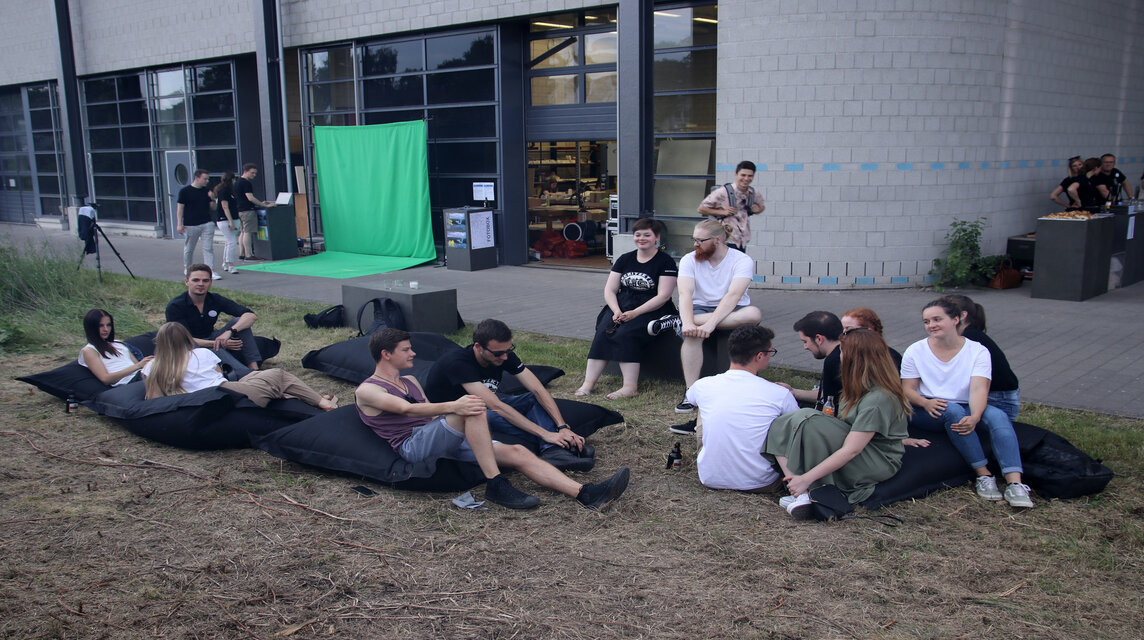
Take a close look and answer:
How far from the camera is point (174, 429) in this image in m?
6.04

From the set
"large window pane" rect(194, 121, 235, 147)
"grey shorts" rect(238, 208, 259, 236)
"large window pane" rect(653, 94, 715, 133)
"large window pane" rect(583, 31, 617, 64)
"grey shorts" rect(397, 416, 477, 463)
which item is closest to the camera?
"grey shorts" rect(397, 416, 477, 463)

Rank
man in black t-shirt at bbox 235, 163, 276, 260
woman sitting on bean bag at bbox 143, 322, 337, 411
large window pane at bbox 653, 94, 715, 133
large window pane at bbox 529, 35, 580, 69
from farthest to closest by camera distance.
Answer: man in black t-shirt at bbox 235, 163, 276, 260
large window pane at bbox 529, 35, 580, 69
large window pane at bbox 653, 94, 715, 133
woman sitting on bean bag at bbox 143, 322, 337, 411

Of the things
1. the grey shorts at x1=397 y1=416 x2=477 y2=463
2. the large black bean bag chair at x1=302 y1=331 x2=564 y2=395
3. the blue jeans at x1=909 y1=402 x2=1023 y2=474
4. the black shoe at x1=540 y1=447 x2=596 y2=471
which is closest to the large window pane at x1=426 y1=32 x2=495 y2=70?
the large black bean bag chair at x1=302 y1=331 x2=564 y2=395

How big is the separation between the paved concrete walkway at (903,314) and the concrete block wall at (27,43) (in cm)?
1098

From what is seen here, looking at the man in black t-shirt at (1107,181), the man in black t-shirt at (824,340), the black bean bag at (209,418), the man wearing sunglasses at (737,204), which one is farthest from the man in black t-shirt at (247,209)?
the man in black t-shirt at (1107,181)

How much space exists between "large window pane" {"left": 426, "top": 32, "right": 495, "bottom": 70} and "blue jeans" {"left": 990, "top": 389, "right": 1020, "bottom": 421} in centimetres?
1154

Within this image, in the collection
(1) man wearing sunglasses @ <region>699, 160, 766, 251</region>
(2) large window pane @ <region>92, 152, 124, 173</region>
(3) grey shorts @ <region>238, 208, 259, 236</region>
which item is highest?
(2) large window pane @ <region>92, 152, 124, 173</region>

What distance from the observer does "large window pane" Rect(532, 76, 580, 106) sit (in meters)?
14.7

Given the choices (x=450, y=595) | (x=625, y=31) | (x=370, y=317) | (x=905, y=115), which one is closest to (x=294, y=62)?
(x=625, y=31)

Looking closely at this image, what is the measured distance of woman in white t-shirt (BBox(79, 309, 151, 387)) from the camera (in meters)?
7.00

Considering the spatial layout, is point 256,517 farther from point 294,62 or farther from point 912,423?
point 294,62

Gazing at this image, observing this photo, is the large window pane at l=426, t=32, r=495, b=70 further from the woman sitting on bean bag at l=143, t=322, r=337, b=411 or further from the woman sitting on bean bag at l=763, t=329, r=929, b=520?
the woman sitting on bean bag at l=763, t=329, r=929, b=520

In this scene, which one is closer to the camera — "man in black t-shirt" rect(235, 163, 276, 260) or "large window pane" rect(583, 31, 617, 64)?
"large window pane" rect(583, 31, 617, 64)

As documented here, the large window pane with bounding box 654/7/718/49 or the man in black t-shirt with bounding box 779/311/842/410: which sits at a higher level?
the large window pane with bounding box 654/7/718/49
